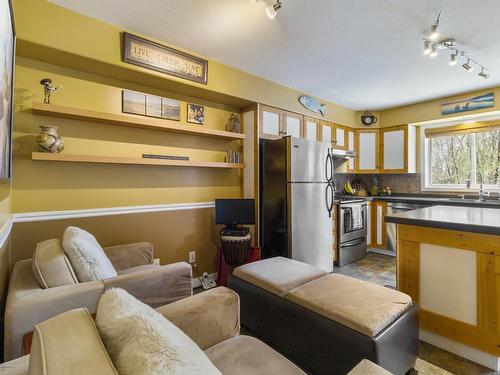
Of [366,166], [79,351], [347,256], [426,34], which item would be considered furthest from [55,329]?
[366,166]

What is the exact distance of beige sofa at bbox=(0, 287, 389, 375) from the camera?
0.57 metres

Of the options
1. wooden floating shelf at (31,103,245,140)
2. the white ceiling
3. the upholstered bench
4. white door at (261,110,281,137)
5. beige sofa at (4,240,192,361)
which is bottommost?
the upholstered bench

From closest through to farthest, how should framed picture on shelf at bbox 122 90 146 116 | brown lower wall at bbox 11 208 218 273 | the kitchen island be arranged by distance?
the kitchen island
brown lower wall at bbox 11 208 218 273
framed picture on shelf at bbox 122 90 146 116

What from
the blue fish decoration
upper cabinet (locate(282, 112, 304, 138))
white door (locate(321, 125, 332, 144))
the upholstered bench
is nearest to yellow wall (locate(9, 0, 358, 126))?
upper cabinet (locate(282, 112, 304, 138))

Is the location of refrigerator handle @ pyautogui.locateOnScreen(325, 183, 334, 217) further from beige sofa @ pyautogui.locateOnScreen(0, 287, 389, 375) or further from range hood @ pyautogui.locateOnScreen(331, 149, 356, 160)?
beige sofa @ pyautogui.locateOnScreen(0, 287, 389, 375)

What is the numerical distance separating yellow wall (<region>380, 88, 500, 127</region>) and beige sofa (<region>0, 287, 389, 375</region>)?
15.0ft

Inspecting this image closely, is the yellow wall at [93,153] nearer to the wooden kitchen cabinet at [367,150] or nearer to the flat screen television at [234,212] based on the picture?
the flat screen television at [234,212]

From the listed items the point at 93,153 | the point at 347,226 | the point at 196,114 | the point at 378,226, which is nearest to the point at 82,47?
the point at 93,153

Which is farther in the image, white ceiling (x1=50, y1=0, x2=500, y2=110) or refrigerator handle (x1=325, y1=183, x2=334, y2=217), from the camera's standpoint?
refrigerator handle (x1=325, y1=183, x2=334, y2=217)

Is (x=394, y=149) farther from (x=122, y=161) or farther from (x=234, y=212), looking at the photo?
(x=122, y=161)

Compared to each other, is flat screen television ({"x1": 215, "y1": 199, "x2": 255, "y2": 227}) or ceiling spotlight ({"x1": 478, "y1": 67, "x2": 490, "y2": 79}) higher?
ceiling spotlight ({"x1": 478, "y1": 67, "x2": 490, "y2": 79})

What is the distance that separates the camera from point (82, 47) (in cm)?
212

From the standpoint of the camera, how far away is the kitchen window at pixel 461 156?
13.3ft

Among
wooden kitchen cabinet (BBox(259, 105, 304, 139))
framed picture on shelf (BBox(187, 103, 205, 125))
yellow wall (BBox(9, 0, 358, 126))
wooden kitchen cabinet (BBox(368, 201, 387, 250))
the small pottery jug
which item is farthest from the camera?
wooden kitchen cabinet (BBox(368, 201, 387, 250))
